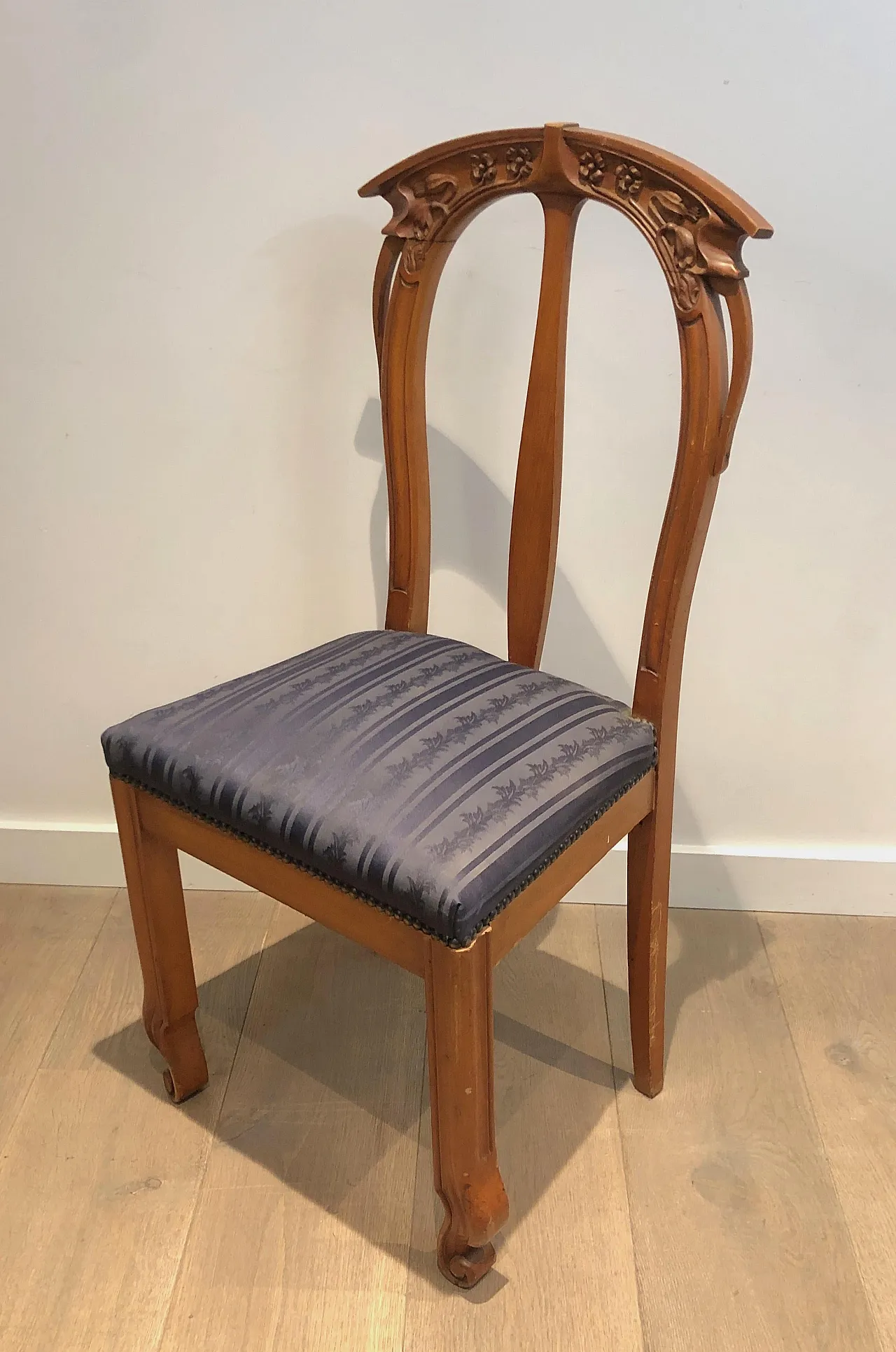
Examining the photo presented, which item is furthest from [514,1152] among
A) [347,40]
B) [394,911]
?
[347,40]

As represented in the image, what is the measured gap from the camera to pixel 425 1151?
42.7 inches

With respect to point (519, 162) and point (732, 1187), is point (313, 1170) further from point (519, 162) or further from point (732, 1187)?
point (519, 162)

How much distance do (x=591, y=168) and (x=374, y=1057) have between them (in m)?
1.01

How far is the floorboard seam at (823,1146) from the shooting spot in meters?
0.92

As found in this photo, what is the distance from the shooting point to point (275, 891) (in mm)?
904

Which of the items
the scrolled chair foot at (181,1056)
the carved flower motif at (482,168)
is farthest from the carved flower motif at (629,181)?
the scrolled chair foot at (181,1056)

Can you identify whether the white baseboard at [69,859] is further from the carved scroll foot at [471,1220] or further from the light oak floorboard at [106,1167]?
the carved scroll foot at [471,1220]

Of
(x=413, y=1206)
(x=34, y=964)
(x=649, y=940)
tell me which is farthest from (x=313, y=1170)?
(x=34, y=964)

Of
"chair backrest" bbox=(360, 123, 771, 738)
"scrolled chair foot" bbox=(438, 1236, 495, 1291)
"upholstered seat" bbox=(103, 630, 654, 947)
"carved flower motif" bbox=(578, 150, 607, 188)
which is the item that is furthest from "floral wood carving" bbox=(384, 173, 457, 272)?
"scrolled chair foot" bbox=(438, 1236, 495, 1291)

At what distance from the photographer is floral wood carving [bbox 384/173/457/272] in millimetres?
975

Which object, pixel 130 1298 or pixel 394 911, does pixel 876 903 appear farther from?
pixel 130 1298

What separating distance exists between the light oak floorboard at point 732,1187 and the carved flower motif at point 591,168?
98 centimetres

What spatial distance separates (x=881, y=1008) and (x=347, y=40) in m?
1.35

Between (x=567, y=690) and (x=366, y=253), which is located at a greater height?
(x=366, y=253)
